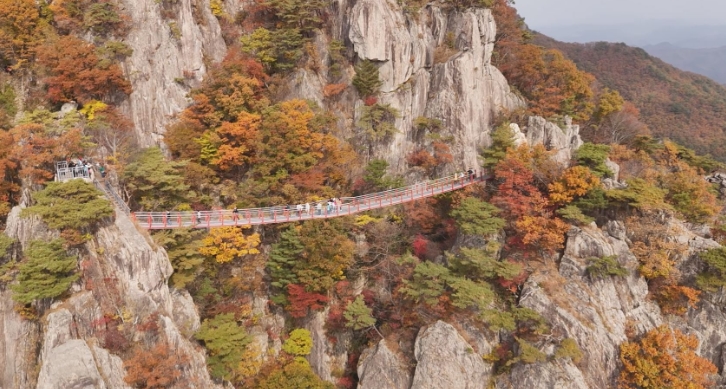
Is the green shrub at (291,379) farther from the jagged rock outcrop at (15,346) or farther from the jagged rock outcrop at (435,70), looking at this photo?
the jagged rock outcrop at (435,70)

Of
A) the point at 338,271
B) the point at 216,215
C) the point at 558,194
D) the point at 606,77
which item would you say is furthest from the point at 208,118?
the point at 606,77

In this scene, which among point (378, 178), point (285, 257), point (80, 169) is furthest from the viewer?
point (378, 178)

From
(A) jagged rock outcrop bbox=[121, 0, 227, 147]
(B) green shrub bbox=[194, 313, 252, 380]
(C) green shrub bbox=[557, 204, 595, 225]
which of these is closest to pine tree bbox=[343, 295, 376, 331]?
(B) green shrub bbox=[194, 313, 252, 380]

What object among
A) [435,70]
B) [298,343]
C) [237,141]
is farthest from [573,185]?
[237,141]

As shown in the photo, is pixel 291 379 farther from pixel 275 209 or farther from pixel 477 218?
pixel 477 218

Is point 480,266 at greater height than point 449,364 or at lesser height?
greater

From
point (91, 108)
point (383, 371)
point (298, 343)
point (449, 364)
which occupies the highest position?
point (91, 108)

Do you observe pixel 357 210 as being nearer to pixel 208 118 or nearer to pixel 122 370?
pixel 208 118
